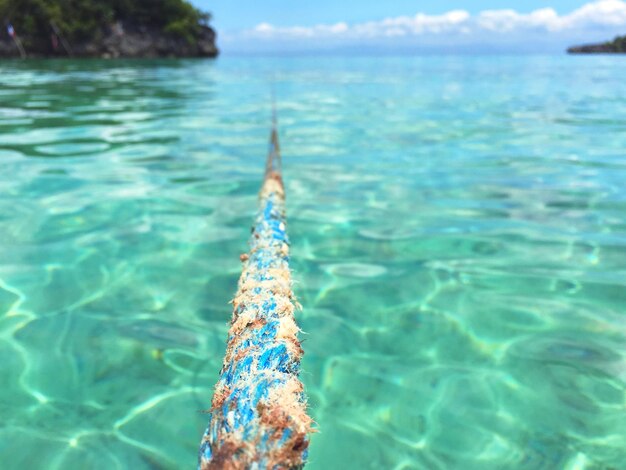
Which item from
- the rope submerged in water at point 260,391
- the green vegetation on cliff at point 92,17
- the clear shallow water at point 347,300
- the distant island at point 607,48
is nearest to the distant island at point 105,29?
the green vegetation on cliff at point 92,17

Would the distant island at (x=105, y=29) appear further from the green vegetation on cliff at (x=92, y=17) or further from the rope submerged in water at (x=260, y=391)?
the rope submerged in water at (x=260, y=391)

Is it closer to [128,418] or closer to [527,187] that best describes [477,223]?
[527,187]

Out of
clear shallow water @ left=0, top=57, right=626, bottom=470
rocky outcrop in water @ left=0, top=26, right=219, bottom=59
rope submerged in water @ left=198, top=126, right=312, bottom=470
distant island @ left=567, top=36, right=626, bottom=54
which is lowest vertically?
clear shallow water @ left=0, top=57, right=626, bottom=470

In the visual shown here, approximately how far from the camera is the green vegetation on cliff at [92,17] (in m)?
43.9

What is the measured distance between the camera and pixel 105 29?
161ft

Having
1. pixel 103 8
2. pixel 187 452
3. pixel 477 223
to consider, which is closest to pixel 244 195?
pixel 477 223

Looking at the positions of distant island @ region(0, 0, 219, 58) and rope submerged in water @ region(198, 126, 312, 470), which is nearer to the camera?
rope submerged in water @ region(198, 126, 312, 470)

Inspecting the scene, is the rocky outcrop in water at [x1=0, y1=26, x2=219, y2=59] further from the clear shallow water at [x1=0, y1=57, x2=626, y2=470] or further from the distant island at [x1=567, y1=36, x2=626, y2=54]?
the distant island at [x1=567, y1=36, x2=626, y2=54]

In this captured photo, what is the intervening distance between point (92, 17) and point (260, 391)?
55399mm

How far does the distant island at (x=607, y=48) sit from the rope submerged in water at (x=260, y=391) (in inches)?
3850

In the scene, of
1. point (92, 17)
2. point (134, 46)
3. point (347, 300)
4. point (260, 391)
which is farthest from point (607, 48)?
point (260, 391)

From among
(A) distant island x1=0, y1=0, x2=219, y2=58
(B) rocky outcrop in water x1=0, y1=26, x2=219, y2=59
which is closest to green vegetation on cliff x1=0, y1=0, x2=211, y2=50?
(A) distant island x1=0, y1=0, x2=219, y2=58

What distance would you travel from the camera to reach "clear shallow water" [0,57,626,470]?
6.41 feet

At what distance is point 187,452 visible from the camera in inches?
73.8
